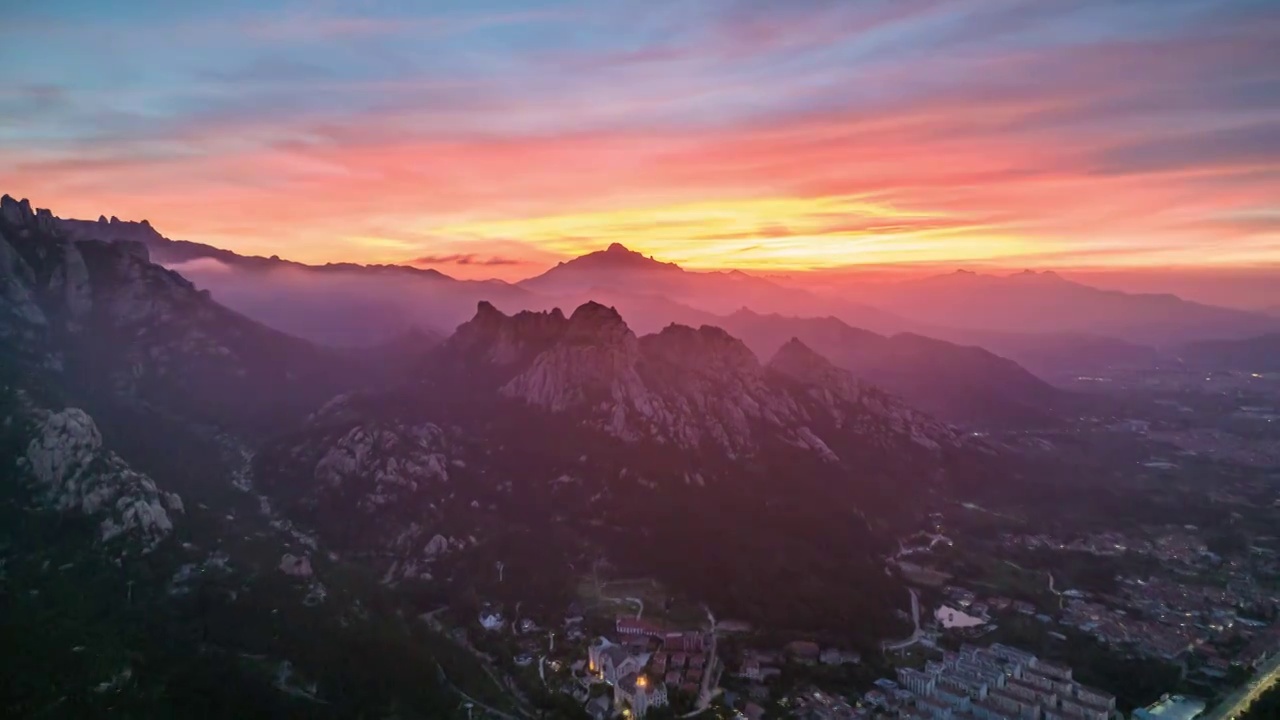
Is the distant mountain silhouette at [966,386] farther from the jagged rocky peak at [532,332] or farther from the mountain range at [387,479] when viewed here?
the jagged rocky peak at [532,332]

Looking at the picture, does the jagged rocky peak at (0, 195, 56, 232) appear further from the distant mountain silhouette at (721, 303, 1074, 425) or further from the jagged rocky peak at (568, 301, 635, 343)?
the distant mountain silhouette at (721, 303, 1074, 425)

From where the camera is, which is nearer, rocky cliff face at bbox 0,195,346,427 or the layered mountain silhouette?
the layered mountain silhouette

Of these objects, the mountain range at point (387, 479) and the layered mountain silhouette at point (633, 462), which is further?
the layered mountain silhouette at point (633, 462)

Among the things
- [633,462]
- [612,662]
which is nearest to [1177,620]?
[612,662]

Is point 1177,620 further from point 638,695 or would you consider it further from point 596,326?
point 596,326

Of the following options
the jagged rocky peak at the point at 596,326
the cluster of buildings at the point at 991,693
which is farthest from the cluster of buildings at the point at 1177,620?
the jagged rocky peak at the point at 596,326

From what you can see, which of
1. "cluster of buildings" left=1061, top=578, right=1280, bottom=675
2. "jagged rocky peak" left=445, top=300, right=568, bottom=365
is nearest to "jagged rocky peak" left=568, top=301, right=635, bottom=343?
"jagged rocky peak" left=445, top=300, right=568, bottom=365
